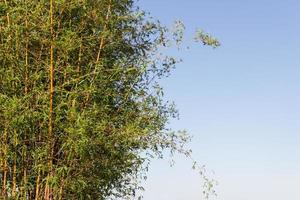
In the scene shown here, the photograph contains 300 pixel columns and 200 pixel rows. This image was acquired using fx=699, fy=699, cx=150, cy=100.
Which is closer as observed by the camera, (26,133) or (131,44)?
(26,133)

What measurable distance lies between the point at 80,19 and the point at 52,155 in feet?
8.22

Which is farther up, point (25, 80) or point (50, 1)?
point (50, 1)

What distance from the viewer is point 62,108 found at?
11.6 m

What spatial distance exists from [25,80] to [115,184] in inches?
128

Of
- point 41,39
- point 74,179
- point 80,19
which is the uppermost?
point 80,19

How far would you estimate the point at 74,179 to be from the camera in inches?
455

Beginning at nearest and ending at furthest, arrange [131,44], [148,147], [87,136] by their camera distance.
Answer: [87,136] < [148,147] < [131,44]

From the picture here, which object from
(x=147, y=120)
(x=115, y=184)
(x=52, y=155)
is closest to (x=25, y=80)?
(x=52, y=155)

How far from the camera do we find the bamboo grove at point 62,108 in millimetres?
11203

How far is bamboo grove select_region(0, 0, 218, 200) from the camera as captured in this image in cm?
1120

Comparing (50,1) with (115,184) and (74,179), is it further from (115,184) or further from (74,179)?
(115,184)

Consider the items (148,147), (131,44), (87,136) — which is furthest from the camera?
(131,44)

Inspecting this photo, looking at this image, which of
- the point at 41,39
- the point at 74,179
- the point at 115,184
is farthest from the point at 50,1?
the point at 115,184

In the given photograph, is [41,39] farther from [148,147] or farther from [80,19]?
[148,147]
